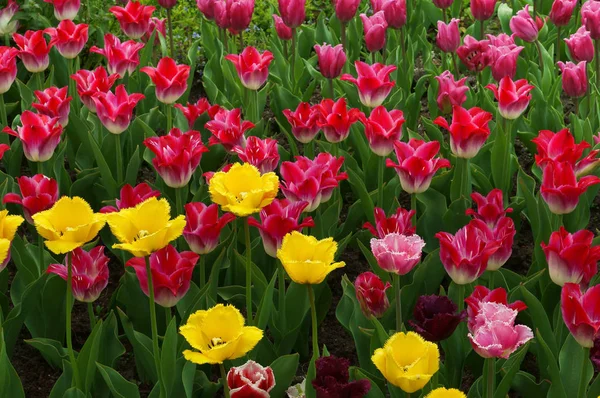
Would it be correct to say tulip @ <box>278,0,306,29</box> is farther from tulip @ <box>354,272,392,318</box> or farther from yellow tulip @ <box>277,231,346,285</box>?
yellow tulip @ <box>277,231,346,285</box>

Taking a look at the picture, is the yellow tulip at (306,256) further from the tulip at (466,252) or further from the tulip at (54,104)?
the tulip at (54,104)

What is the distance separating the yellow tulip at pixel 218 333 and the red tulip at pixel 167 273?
11.9 inches

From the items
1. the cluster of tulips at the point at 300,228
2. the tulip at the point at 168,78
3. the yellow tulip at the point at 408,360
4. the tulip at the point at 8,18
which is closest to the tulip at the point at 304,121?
the cluster of tulips at the point at 300,228

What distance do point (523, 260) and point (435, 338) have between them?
110cm

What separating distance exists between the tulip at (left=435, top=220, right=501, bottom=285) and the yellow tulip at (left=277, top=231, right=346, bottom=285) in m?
0.32

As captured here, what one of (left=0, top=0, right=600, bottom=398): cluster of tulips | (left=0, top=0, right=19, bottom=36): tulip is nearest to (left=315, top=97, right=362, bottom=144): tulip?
(left=0, top=0, right=600, bottom=398): cluster of tulips

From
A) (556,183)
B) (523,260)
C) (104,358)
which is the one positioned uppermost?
(556,183)

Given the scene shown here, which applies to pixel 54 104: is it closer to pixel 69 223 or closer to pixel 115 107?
pixel 115 107

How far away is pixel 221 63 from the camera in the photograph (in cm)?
363

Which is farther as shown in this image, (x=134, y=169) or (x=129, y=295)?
(x=134, y=169)

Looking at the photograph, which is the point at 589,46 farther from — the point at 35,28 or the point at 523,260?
the point at 35,28

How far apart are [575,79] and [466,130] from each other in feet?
2.48

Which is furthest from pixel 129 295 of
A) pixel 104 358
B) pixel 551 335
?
pixel 551 335

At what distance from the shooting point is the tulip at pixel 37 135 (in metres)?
2.51
